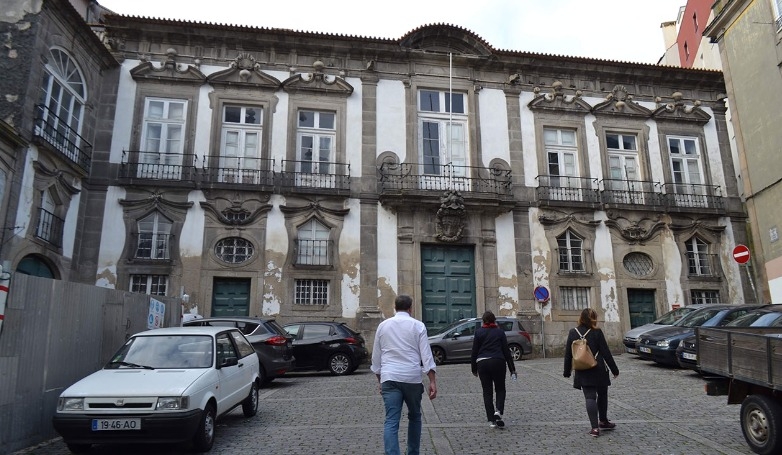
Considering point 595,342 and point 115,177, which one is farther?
point 115,177

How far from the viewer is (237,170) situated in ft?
58.6

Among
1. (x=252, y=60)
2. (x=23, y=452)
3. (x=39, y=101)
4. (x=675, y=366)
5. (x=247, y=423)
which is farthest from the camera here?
(x=252, y=60)

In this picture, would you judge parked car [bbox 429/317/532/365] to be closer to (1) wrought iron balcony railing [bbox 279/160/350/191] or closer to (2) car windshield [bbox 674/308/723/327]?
(2) car windshield [bbox 674/308/723/327]

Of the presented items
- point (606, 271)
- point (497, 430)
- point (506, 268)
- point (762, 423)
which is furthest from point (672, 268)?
point (497, 430)

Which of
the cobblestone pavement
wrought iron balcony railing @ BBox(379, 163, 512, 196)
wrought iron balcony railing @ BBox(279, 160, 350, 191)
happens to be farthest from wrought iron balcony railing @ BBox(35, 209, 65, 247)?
wrought iron balcony railing @ BBox(379, 163, 512, 196)

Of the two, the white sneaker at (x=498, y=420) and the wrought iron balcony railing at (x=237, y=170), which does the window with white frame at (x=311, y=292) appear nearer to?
the wrought iron balcony railing at (x=237, y=170)

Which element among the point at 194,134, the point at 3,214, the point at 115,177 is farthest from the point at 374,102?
the point at 3,214

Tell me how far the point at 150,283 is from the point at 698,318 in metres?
15.2

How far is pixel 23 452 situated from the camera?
21.9 feet

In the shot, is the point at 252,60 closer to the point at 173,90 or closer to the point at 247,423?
the point at 173,90

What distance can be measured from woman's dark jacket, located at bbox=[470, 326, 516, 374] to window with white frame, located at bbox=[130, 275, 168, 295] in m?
12.0

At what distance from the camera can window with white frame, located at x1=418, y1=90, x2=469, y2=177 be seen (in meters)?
19.5

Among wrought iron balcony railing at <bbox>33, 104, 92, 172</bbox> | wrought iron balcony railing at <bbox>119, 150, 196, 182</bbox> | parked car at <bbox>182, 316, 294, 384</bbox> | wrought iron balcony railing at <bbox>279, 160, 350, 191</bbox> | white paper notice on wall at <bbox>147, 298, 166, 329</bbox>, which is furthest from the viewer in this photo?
wrought iron balcony railing at <bbox>279, 160, 350, 191</bbox>

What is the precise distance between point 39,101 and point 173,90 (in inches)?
176
